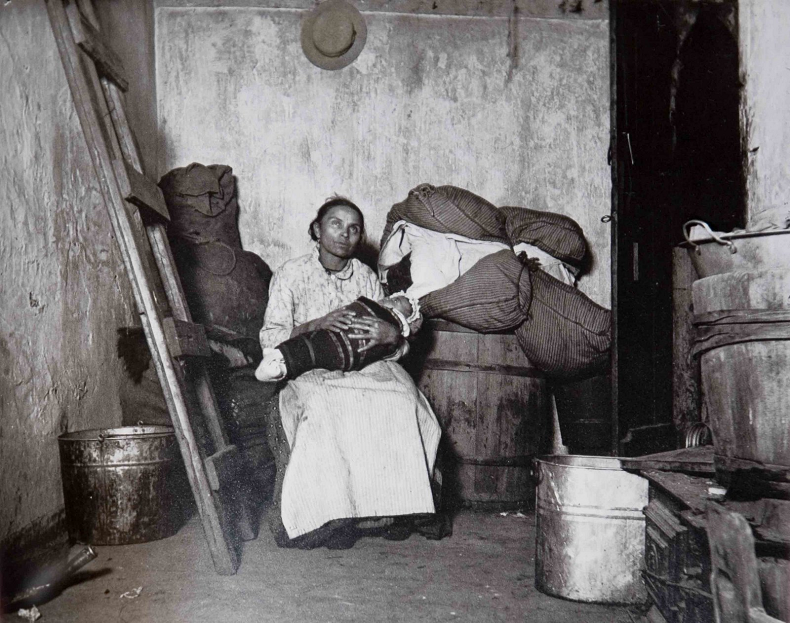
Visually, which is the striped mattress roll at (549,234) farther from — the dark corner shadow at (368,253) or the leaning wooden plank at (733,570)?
the leaning wooden plank at (733,570)

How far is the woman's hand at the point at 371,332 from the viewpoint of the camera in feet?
10.7

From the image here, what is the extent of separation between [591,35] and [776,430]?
420cm

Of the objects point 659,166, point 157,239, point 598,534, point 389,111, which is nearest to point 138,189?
point 157,239

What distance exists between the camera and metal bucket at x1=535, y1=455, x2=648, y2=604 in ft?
7.59

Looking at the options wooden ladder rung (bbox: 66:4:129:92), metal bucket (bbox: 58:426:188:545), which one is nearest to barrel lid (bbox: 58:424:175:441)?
metal bucket (bbox: 58:426:188:545)

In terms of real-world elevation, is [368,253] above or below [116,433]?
above

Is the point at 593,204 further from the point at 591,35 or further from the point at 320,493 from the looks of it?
the point at 320,493

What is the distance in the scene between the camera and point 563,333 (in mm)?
3691

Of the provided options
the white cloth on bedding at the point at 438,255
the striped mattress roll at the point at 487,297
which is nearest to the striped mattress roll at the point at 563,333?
the striped mattress roll at the point at 487,297

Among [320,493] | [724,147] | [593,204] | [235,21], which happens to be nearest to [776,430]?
[320,493]

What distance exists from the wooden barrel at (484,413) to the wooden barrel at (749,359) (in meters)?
1.74

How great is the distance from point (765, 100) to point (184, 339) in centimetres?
251

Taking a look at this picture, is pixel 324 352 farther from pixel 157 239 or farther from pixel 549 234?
pixel 549 234

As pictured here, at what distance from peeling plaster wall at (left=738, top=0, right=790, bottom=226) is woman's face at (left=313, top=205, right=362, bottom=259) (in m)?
1.86
